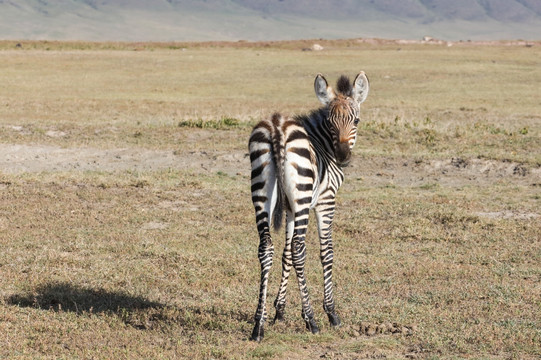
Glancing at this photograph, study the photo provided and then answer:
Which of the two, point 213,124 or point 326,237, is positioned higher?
point 326,237

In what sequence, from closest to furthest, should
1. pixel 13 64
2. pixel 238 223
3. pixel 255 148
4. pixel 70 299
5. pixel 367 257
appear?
pixel 255 148 < pixel 70 299 < pixel 367 257 < pixel 238 223 < pixel 13 64

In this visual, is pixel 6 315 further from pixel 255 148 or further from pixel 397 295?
pixel 397 295

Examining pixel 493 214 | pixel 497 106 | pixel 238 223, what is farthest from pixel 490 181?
pixel 497 106

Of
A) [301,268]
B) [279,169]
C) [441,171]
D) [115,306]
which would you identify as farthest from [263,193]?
[441,171]

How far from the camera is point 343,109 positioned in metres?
7.70

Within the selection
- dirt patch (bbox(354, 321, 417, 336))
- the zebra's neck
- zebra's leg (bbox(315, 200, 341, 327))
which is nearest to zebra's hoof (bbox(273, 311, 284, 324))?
zebra's leg (bbox(315, 200, 341, 327))

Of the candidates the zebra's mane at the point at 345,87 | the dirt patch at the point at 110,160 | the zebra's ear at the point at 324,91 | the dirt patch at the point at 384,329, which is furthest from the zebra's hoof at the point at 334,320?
the dirt patch at the point at 110,160

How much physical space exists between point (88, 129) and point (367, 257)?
46.2 feet

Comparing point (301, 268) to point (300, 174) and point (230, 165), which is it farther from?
point (230, 165)

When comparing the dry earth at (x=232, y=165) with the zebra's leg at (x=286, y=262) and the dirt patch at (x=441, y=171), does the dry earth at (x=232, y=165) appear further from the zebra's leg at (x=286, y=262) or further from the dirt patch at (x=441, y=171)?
the zebra's leg at (x=286, y=262)

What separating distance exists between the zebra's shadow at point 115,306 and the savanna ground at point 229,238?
0.09 ft

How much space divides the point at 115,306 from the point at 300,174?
116 inches

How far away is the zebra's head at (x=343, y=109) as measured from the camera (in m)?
7.67

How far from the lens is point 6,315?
7.61 m
